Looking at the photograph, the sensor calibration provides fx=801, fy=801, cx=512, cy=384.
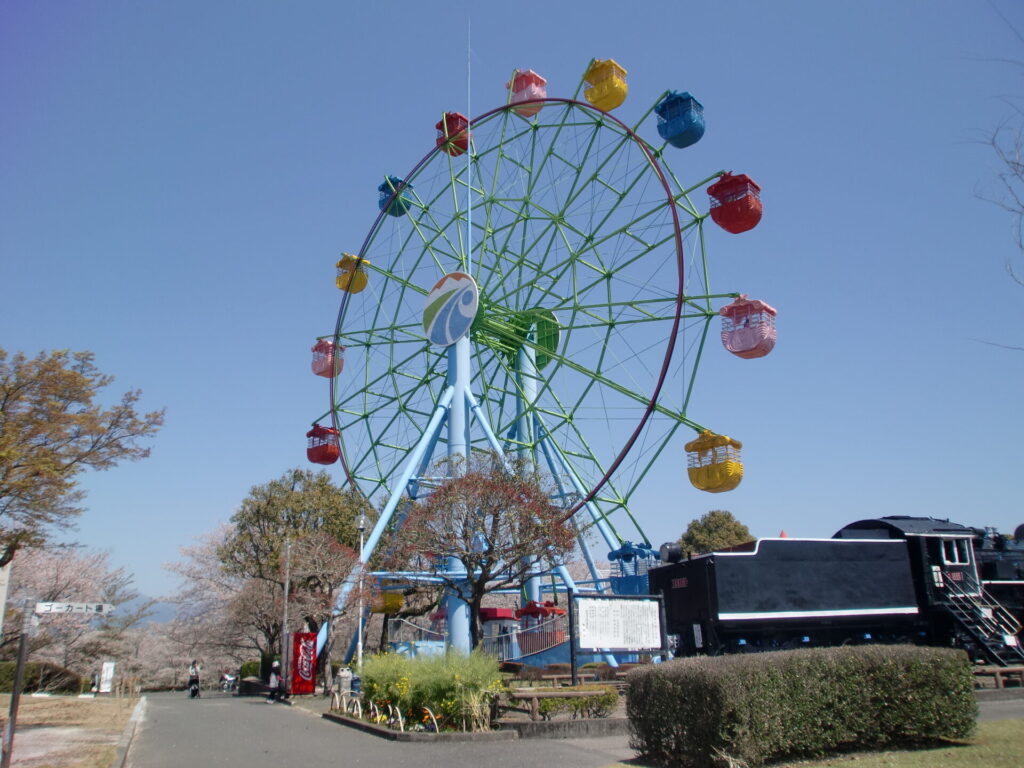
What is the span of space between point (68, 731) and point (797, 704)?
1263 centimetres

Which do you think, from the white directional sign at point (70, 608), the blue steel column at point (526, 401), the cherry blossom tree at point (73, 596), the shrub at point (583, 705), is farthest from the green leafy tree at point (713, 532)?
the white directional sign at point (70, 608)

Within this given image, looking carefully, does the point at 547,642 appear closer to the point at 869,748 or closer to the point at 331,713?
the point at 331,713

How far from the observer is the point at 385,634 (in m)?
29.4

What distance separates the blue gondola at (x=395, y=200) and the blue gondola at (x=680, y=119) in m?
10.9

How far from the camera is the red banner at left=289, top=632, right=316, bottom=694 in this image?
2245cm

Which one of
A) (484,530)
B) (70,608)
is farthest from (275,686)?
(70,608)

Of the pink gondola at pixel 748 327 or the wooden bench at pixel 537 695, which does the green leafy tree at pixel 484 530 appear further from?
the pink gondola at pixel 748 327

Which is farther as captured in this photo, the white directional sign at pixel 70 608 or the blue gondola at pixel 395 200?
the blue gondola at pixel 395 200

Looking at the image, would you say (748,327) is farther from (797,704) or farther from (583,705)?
(797,704)

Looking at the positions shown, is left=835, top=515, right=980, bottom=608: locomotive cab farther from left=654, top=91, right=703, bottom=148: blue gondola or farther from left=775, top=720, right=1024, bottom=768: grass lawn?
left=654, top=91, right=703, bottom=148: blue gondola

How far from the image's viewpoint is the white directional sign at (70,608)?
27.5 feet

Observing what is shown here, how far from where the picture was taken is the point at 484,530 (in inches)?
656

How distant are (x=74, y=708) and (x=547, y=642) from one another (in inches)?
457

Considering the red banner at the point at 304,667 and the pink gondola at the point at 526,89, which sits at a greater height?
the pink gondola at the point at 526,89
